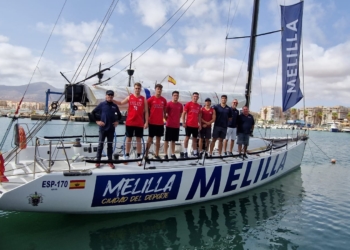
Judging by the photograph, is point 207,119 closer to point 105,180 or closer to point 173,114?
point 173,114

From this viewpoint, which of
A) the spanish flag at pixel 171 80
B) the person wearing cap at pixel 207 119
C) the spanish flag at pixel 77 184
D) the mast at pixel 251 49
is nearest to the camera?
the spanish flag at pixel 77 184

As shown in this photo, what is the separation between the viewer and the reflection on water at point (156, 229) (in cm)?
489

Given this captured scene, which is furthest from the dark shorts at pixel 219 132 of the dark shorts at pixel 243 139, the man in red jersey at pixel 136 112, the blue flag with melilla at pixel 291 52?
the blue flag with melilla at pixel 291 52

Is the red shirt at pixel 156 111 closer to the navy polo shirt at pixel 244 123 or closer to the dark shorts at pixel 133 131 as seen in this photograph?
the dark shorts at pixel 133 131

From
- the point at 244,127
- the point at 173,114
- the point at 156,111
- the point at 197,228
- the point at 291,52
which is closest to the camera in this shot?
the point at 197,228

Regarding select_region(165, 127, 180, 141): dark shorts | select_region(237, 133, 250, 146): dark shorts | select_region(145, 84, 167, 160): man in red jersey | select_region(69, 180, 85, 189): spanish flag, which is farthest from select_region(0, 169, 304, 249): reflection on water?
select_region(237, 133, 250, 146): dark shorts

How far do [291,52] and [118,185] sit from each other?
337 inches

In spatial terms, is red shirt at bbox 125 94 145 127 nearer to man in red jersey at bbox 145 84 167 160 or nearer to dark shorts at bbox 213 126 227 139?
man in red jersey at bbox 145 84 167 160

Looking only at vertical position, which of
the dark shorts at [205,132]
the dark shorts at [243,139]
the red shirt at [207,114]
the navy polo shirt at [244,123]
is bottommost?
the dark shorts at [243,139]

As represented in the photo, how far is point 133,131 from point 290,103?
287 inches

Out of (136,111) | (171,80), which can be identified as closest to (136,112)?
(136,111)

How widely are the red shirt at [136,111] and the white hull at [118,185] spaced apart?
911 mm

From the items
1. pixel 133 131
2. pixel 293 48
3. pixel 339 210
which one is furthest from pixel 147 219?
pixel 293 48

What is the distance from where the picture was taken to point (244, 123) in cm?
803
